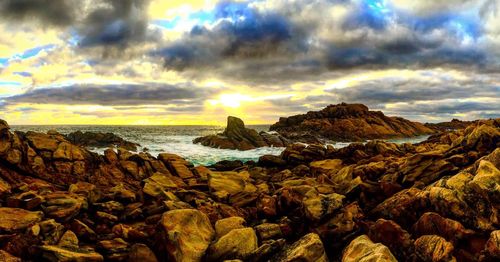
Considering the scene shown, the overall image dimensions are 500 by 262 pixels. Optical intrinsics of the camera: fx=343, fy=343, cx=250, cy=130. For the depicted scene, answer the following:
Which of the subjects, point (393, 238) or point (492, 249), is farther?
point (393, 238)

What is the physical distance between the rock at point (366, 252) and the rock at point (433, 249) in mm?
1171

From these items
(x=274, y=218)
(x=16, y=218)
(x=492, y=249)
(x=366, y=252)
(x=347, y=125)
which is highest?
(x=347, y=125)

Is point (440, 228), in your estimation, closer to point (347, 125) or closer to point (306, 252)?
point (306, 252)

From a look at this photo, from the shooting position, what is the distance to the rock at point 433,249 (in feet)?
28.6

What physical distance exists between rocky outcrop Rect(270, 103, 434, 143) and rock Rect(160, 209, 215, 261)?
196 feet

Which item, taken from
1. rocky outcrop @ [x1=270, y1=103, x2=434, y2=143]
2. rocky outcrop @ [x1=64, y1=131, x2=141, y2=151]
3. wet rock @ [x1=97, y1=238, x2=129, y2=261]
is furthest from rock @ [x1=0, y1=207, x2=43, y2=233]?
rocky outcrop @ [x1=270, y1=103, x2=434, y2=143]

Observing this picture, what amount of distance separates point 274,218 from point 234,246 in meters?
3.57

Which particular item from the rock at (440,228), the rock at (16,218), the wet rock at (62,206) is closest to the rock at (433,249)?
the rock at (440,228)

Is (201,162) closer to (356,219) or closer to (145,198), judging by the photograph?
(145,198)

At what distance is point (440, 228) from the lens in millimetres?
10008

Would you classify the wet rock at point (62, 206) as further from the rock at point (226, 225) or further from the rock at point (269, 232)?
the rock at point (269, 232)

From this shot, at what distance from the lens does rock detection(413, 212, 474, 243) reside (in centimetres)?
965

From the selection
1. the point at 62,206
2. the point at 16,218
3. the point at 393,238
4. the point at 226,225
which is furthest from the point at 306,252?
the point at 16,218

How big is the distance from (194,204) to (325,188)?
6.16 metres
